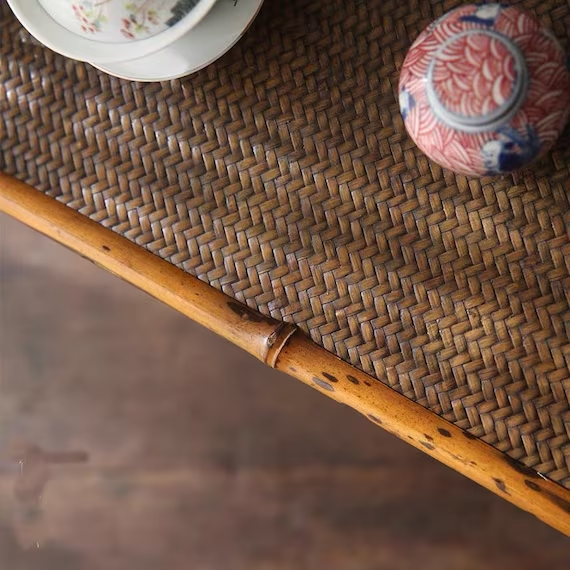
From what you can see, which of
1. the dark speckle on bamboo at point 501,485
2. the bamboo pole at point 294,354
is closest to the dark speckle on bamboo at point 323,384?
the bamboo pole at point 294,354

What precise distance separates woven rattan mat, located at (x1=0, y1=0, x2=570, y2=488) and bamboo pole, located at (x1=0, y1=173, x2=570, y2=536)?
1 centimetres

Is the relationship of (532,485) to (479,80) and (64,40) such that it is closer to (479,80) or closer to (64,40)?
(479,80)

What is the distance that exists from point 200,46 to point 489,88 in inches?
9.0

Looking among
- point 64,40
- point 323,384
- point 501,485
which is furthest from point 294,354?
point 64,40

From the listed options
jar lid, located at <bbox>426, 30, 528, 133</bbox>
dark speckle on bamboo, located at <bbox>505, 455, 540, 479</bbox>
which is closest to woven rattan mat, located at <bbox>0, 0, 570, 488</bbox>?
dark speckle on bamboo, located at <bbox>505, 455, 540, 479</bbox>

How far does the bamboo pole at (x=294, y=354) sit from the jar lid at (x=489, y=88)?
0.19m

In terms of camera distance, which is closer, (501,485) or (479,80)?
→ (479,80)

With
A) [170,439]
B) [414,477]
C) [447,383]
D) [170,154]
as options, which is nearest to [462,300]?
[447,383]

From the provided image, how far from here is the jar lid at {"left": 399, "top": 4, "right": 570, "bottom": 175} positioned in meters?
0.42

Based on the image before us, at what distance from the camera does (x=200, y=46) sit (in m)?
0.53

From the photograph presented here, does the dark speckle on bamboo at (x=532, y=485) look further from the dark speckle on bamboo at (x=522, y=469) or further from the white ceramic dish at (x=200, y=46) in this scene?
the white ceramic dish at (x=200, y=46)

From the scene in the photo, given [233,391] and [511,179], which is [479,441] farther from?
[233,391]

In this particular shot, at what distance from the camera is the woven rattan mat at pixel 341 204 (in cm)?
52

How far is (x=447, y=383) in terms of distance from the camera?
0.53 metres
